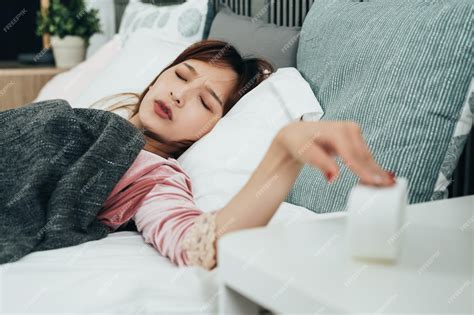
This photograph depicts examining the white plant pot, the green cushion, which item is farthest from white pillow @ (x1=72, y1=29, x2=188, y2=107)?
the white plant pot

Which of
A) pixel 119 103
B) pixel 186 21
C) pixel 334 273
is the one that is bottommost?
pixel 119 103

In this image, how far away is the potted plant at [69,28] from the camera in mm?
3088

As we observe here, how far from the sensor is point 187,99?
140 centimetres

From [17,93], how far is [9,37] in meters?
0.89

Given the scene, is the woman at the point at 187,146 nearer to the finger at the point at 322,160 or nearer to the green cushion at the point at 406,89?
the finger at the point at 322,160

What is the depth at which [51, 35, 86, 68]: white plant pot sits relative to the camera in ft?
10.1

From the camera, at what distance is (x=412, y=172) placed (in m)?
1.04

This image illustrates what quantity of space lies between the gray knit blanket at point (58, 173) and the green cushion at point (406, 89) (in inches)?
14.4

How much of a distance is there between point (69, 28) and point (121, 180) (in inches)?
85.7

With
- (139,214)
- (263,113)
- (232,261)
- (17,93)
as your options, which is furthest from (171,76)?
(17,93)

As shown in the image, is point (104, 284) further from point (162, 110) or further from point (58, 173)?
point (162, 110)

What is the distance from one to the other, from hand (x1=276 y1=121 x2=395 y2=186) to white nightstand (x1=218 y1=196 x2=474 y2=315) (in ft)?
0.28

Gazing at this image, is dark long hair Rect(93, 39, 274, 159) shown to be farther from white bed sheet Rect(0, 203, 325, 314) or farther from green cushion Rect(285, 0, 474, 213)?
white bed sheet Rect(0, 203, 325, 314)

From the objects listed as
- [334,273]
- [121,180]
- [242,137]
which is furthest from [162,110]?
[334,273]
